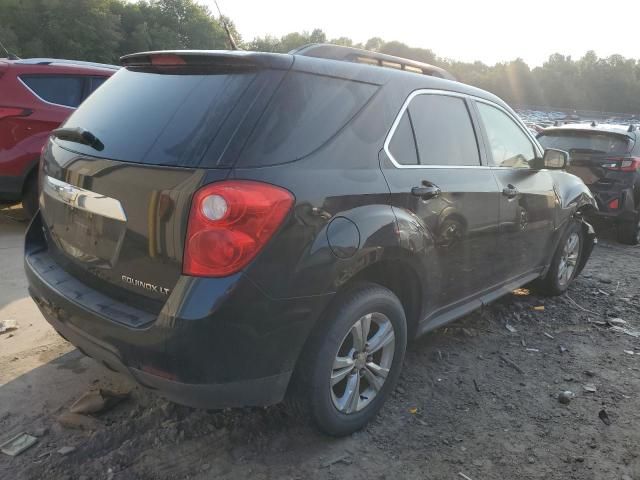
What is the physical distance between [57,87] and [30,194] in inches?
49.3

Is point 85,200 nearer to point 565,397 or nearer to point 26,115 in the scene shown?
point 565,397

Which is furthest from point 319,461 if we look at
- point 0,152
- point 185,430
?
point 0,152

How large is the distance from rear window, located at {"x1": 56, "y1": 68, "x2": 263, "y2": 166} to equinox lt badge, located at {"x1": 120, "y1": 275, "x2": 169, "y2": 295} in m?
0.48

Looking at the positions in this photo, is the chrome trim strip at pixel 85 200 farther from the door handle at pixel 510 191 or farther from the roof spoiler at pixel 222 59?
the door handle at pixel 510 191

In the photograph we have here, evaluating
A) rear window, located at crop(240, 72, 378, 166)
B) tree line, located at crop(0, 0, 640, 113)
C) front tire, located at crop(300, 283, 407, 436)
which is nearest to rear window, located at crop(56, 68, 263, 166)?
rear window, located at crop(240, 72, 378, 166)

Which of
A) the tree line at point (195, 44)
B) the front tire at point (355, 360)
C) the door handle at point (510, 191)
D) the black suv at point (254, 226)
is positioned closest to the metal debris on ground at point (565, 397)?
the black suv at point (254, 226)

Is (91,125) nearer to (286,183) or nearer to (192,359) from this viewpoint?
(286,183)

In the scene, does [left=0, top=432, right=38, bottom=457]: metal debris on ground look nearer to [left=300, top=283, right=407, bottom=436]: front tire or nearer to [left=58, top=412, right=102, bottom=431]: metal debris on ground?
[left=58, top=412, right=102, bottom=431]: metal debris on ground

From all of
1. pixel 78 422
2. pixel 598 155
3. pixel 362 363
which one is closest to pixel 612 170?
pixel 598 155

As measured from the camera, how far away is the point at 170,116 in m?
2.27

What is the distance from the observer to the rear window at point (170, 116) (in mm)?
2131

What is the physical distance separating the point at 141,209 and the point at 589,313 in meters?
4.04

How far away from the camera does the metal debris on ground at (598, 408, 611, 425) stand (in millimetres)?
2978

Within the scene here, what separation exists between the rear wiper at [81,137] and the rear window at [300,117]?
0.77m
